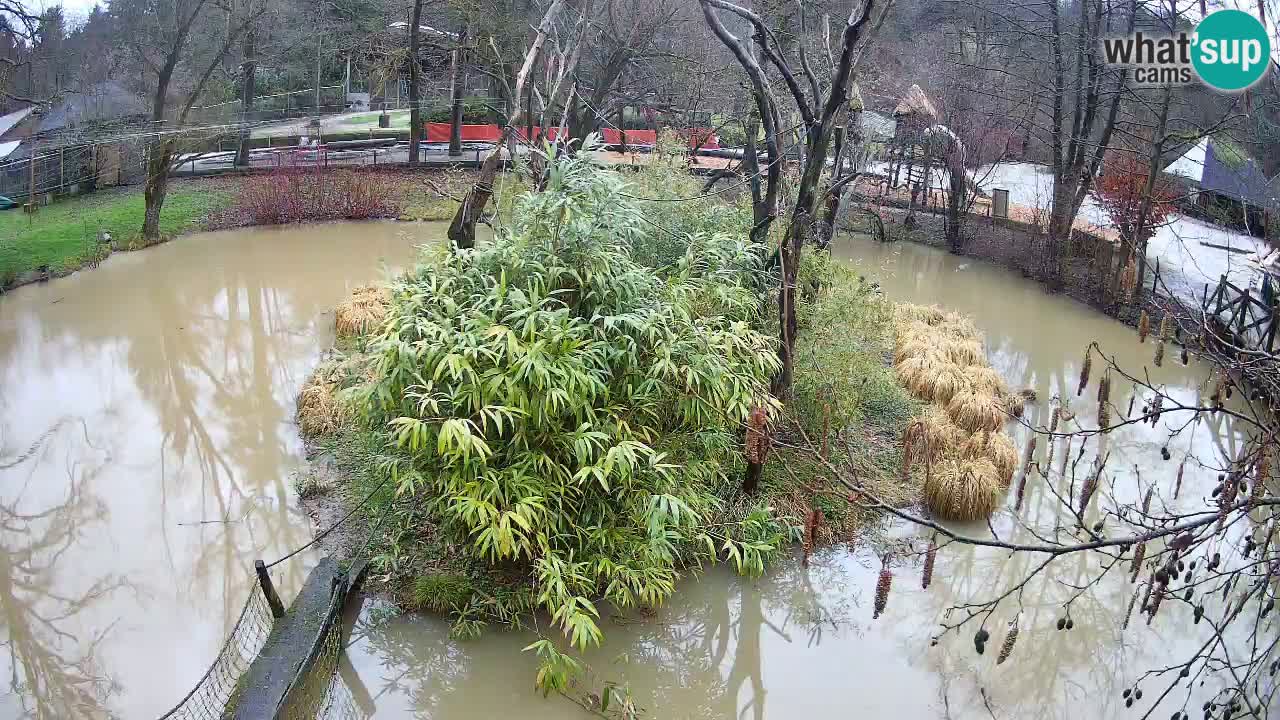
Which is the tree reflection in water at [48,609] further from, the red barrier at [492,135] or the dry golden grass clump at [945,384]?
the red barrier at [492,135]

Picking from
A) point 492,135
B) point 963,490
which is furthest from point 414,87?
point 963,490

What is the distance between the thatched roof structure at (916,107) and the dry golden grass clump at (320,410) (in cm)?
1099

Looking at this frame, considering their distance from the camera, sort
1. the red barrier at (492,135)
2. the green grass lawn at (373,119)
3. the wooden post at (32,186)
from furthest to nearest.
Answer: the green grass lawn at (373,119) < the red barrier at (492,135) < the wooden post at (32,186)

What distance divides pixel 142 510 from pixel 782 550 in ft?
14.8

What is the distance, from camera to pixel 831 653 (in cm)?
568

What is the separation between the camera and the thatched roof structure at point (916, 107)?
15625mm

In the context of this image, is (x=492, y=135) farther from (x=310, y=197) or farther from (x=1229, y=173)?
(x=1229, y=173)

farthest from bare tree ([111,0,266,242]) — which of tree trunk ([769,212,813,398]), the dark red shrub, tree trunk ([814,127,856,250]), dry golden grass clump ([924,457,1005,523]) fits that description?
dry golden grass clump ([924,457,1005,523])

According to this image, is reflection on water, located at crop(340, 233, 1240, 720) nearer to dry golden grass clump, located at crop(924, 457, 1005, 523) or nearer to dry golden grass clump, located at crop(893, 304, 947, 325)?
dry golden grass clump, located at crop(924, 457, 1005, 523)

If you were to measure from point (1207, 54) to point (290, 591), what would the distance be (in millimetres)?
9745

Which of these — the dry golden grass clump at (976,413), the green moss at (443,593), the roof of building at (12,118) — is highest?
the roof of building at (12,118)

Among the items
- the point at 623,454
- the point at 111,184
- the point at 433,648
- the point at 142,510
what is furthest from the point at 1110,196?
the point at 111,184

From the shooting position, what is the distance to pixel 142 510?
22.9 feet

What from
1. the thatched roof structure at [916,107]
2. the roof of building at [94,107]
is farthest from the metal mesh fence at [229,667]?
the thatched roof structure at [916,107]
